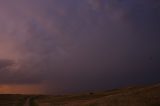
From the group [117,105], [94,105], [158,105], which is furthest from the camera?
[94,105]

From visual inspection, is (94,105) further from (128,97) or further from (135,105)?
(135,105)

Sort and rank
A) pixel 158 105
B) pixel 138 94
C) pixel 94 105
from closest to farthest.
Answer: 1. pixel 158 105
2. pixel 138 94
3. pixel 94 105

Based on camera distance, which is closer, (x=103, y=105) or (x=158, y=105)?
(x=158, y=105)

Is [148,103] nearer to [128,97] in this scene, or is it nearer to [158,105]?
[158,105]

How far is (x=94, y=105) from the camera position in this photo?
49812mm

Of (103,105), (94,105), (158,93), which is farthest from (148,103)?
(94,105)

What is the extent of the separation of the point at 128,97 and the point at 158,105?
8357mm

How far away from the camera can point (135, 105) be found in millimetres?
39156

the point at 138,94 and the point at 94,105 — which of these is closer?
the point at 138,94

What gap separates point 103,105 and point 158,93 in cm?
764

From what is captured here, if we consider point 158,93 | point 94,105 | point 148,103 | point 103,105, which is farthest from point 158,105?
point 94,105

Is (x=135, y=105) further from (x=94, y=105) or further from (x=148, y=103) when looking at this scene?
(x=94, y=105)

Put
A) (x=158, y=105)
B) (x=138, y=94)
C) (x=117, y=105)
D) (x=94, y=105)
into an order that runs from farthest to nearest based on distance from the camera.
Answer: (x=94, y=105)
(x=138, y=94)
(x=117, y=105)
(x=158, y=105)

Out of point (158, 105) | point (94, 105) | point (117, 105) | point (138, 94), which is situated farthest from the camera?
point (94, 105)
